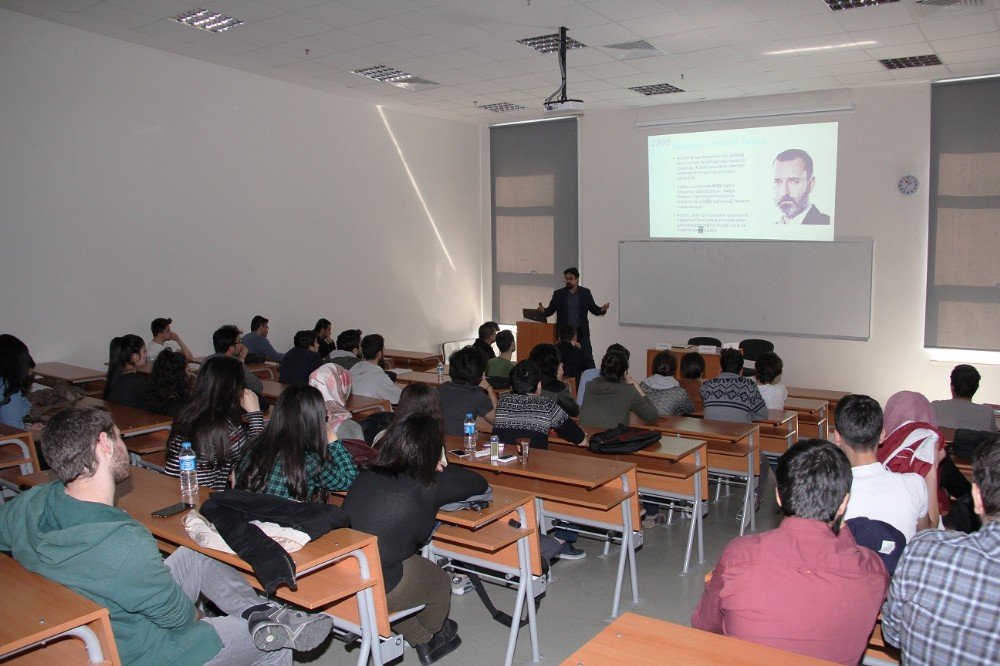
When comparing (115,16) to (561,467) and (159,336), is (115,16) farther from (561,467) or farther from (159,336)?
(561,467)

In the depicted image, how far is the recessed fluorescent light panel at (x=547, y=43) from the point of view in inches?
263

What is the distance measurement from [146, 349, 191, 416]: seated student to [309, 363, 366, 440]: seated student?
0.95 metres

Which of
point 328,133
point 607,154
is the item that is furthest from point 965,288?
point 328,133

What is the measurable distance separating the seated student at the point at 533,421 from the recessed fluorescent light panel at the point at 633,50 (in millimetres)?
4035

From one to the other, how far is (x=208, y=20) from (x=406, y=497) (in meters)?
5.27

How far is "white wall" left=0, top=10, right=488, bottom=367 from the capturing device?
6711 mm

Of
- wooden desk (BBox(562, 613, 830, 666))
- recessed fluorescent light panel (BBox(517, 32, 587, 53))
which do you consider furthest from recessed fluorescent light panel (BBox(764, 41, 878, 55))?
wooden desk (BBox(562, 613, 830, 666))

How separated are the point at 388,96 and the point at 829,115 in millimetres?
5249

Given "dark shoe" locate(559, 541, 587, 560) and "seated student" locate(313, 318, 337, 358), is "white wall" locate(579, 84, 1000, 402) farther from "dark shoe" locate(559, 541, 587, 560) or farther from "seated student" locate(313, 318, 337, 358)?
"dark shoe" locate(559, 541, 587, 560)

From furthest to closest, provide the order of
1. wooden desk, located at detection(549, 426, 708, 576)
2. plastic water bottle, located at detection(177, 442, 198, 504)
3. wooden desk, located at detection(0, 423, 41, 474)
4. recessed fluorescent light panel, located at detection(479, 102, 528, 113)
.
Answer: recessed fluorescent light panel, located at detection(479, 102, 528, 113)
wooden desk, located at detection(0, 423, 41, 474)
wooden desk, located at detection(549, 426, 708, 576)
plastic water bottle, located at detection(177, 442, 198, 504)

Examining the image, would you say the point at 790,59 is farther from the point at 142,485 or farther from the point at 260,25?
the point at 142,485

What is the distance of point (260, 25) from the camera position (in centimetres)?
640

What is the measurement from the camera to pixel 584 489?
158 inches

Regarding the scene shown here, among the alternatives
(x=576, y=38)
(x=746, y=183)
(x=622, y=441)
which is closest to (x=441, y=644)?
(x=622, y=441)
